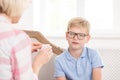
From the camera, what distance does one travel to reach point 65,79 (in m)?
1.81

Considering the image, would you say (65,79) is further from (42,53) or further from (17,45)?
(17,45)

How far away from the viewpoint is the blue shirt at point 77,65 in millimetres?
1810

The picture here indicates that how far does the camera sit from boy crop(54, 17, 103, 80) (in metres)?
1.77

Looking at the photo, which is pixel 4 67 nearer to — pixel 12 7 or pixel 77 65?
pixel 12 7

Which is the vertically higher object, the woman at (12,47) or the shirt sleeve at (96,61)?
the woman at (12,47)

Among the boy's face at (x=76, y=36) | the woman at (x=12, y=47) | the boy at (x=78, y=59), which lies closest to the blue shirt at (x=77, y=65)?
the boy at (x=78, y=59)

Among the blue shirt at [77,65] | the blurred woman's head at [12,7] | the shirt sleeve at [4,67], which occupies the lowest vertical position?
the blue shirt at [77,65]

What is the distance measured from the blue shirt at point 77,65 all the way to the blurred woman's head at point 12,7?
0.94m

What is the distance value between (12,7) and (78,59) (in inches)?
38.7

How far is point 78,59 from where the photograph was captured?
1833 millimetres

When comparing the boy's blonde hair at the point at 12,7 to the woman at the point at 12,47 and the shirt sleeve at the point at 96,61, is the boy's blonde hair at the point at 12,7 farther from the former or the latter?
the shirt sleeve at the point at 96,61

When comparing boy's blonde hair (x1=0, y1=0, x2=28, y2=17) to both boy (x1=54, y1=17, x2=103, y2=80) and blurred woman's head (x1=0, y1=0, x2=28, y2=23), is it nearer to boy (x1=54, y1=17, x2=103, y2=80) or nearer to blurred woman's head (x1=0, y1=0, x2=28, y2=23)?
blurred woman's head (x1=0, y1=0, x2=28, y2=23)

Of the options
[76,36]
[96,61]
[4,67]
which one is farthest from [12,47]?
[96,61]

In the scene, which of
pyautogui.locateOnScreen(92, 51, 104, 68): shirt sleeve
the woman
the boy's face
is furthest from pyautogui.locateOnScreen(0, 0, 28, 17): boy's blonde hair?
pyautogui.locateOnScreen(92, 51, 104, 68): shirt sleeve
